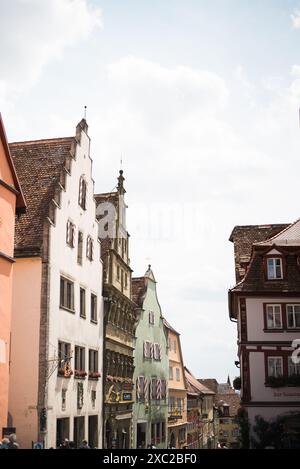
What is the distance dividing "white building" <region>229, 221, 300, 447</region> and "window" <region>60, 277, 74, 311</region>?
365 inches

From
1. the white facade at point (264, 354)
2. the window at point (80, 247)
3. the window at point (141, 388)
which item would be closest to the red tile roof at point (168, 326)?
the window at point (141, 388)

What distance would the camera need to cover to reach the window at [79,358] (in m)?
32.2

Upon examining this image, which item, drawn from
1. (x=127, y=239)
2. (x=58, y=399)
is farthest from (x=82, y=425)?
(x=127, y=239)

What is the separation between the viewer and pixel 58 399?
28641mm

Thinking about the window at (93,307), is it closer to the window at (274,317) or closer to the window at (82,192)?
the window at (82,192)

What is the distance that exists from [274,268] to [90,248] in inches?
417

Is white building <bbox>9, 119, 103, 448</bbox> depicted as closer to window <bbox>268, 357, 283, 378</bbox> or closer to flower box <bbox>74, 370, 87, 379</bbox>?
flower box <bbox>74, 370, 87, 379</bbox>

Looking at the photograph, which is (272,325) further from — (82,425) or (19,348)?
(19,348)

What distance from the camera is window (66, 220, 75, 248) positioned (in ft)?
103

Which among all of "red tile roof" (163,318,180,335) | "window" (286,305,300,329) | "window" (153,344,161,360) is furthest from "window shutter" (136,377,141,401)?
"window" (286,305,300,329)

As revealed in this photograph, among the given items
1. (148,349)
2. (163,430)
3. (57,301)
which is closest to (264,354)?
(57,301)

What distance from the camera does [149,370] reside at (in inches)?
1998

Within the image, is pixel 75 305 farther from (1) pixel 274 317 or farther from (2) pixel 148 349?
(2) pixel 148 349

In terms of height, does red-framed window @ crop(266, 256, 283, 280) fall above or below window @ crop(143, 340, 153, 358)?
above
